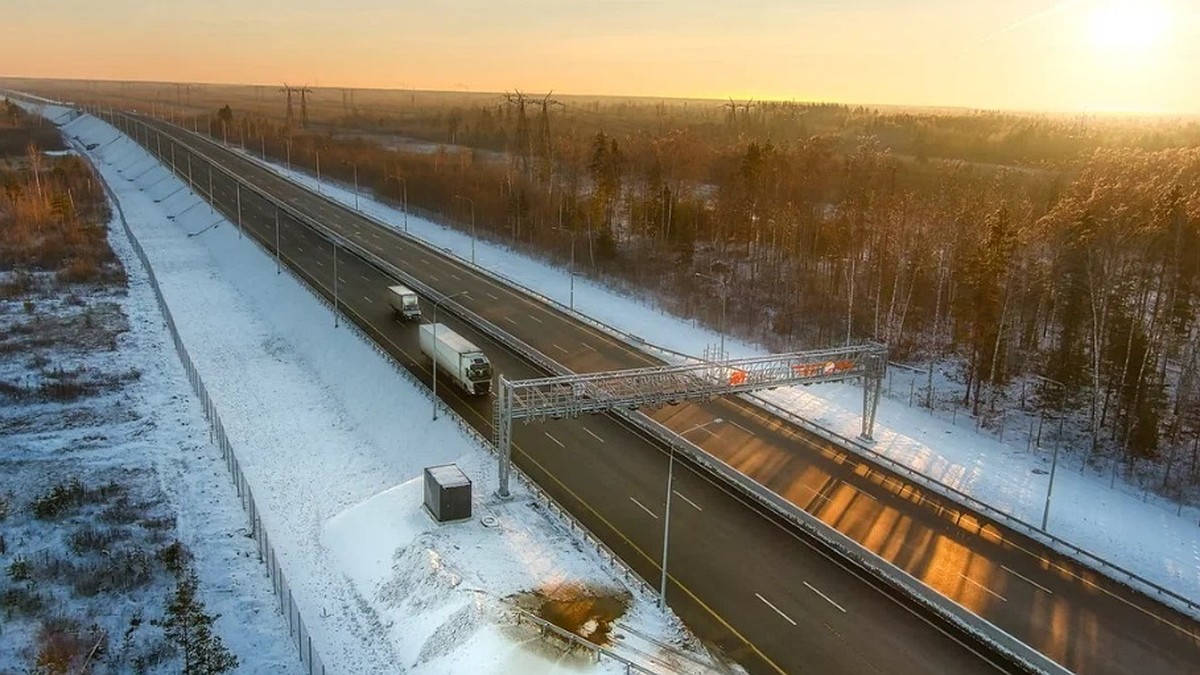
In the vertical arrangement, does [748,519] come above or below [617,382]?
below

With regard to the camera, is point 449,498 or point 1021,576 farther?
point 449,498

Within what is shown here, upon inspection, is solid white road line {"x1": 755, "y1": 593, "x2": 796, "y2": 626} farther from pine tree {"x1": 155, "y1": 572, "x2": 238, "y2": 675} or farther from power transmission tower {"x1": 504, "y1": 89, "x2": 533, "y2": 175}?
power transmission tower {"x1": 504, "y1": 89, "x2": 533, "y2": 175}

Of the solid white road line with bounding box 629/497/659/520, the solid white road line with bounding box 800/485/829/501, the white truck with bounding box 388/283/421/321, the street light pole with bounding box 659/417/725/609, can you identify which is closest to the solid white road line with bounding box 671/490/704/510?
the street light pole with bounding box 659/417/725/609

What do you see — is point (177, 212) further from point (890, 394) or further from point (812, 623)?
point (812, 623)

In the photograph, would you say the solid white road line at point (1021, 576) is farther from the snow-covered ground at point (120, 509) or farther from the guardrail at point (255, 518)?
the snow-covered ground at point (120, 509)

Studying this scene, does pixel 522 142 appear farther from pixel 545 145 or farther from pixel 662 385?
pixel 662 385

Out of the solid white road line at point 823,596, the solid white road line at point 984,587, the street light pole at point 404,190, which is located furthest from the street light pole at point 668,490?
the street light pole at point 404,190

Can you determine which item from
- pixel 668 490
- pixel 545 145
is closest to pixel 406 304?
pixel 668 490

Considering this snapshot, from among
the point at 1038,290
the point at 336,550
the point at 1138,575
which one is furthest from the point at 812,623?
the point at 1038,290
